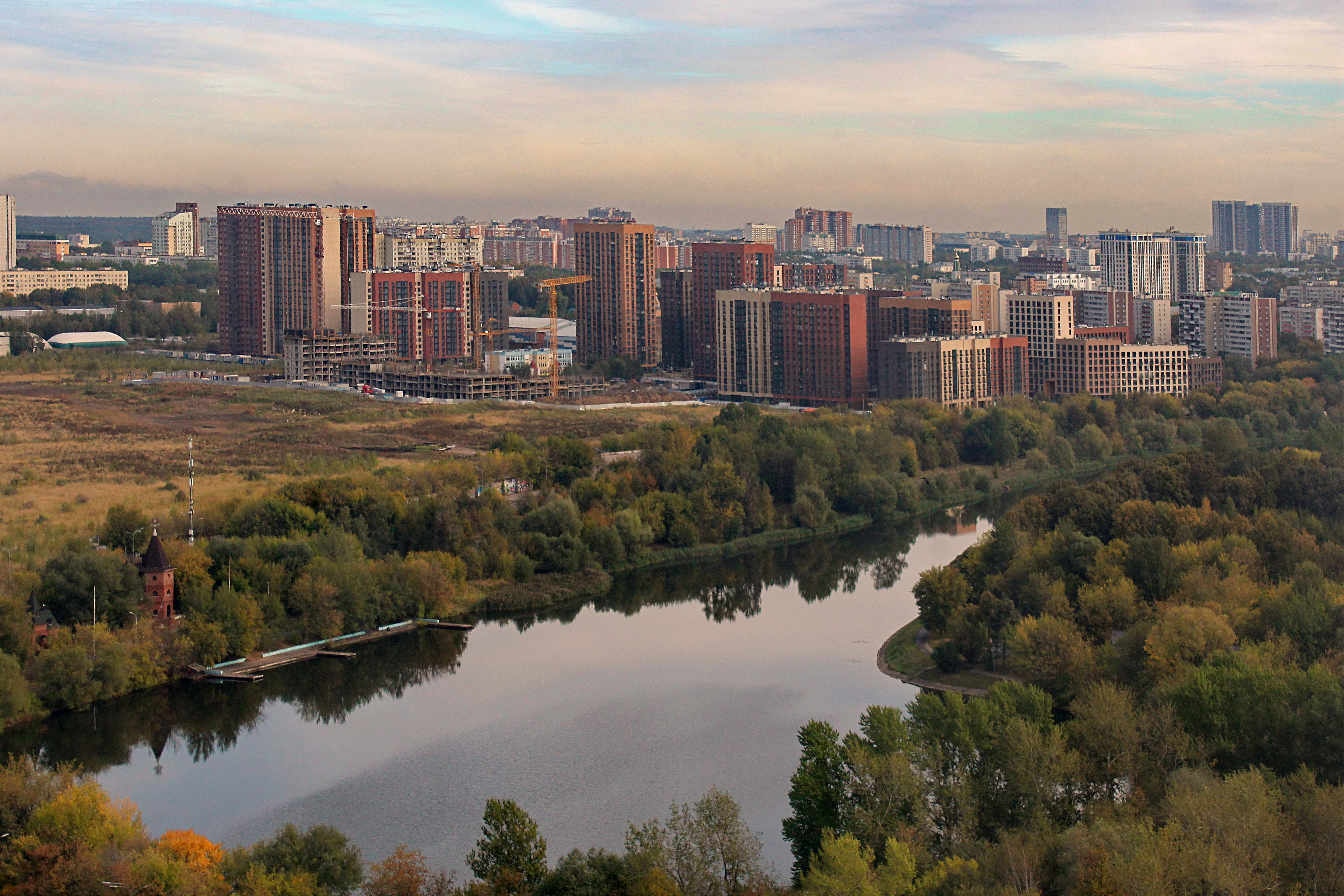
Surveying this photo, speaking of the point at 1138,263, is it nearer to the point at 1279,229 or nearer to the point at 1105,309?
the point at 1105,309

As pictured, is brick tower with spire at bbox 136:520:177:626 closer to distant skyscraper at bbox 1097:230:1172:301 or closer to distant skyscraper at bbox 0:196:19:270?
distant skyscraper at bbox 1097:230:1172:301

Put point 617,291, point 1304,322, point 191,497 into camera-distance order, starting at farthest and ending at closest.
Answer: point 617,291 < point 1304,322 < point 191,497

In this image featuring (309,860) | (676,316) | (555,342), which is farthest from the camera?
(676,316)

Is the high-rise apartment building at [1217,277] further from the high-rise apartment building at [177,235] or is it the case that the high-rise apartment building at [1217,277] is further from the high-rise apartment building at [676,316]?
the high-rise apartment building at [177,235]

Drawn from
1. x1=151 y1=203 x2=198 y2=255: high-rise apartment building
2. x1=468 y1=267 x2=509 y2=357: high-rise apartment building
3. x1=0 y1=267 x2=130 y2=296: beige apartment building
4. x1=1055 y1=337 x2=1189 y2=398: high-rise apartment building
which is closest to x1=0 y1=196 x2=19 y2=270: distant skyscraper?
x1=0 y1=267 x2=130 y2=296: beige apartment building

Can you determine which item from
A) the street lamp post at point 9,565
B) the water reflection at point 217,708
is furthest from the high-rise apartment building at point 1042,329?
the street lamp post at point 9,565

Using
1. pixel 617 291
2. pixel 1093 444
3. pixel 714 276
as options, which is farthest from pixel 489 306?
pixel 1093 444
